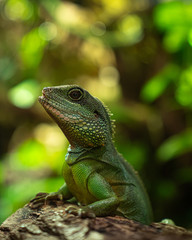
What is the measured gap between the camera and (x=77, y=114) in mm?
3348

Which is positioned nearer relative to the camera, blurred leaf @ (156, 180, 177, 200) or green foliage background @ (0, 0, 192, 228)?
green foliage background @ (0, 0, 192, 228)

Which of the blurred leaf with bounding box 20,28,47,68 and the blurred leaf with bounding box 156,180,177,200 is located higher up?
the blurred leaf with bounding box 20,28,47,68

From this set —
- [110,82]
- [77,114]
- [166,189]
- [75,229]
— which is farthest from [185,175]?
[75,229]

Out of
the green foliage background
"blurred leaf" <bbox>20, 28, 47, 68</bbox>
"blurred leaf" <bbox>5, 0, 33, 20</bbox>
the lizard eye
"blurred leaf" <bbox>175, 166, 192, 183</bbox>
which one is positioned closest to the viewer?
the lizard eye

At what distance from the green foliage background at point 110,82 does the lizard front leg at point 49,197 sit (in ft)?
7.26

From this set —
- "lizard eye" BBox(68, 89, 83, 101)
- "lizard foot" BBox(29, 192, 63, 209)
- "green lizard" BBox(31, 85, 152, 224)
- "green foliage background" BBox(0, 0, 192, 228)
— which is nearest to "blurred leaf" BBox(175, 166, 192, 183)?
"green foliage background" BBox(0, 0, 192, 228)

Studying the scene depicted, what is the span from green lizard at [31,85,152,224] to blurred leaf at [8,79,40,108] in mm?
2887

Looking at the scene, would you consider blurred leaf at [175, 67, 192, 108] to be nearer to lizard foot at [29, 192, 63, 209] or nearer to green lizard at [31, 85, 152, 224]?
green lizard at [31, 85, 152, 224]

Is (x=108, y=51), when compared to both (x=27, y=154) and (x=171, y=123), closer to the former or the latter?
(x=171, y=123)

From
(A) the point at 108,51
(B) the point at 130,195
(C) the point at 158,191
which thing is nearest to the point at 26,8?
(A) the point at 108,51

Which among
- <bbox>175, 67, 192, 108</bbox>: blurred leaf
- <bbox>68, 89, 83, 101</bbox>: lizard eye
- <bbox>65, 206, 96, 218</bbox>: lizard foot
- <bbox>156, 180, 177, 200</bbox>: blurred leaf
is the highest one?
<bbox>175, 67, 192, 108</bbox>: blurred leaf

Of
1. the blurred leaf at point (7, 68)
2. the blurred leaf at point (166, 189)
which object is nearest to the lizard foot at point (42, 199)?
the blurred leaf at point (166, 189)

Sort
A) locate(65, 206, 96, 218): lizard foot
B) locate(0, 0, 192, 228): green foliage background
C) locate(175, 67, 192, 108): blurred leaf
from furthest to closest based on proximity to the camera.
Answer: locate(0, 0, 192, 228): green foliage background < locate(175, 67, 192, 108): blurred leaf < locate(65, 206, 96, 218): lizard foot

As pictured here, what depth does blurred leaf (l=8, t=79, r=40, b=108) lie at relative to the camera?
20.3 feet
